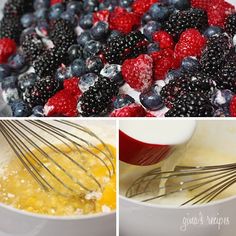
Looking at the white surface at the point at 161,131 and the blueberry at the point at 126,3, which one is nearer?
the white surface at the point at 161,131

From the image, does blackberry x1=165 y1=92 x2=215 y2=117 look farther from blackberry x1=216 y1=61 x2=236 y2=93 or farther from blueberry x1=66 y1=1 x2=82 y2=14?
blueberry x1=66 y1=1 x2=82 y2=14

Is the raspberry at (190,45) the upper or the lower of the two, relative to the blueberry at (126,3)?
lower

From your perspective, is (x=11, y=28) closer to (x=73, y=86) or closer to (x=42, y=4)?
(x=42, y=4)

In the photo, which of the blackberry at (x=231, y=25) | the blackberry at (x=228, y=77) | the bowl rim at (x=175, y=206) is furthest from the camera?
the blackberry at (x=231, y=25)

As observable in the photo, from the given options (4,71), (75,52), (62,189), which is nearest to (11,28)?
(4,71)

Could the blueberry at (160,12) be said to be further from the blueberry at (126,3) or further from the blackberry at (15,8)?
the blackberry at (15,8)

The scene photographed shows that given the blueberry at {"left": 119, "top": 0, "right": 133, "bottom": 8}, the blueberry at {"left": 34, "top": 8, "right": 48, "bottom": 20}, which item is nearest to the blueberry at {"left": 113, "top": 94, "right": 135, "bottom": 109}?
the blueberry at {"left": 119, "top": 0, "right": 133, "bottom": 8}

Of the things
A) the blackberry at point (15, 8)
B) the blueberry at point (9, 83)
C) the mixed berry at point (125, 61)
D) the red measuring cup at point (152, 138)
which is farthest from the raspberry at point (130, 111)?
the blackberry at point (15, 8)

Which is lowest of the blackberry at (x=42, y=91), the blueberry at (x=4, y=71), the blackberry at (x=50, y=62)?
the blueberry at (x=4, y=71)
